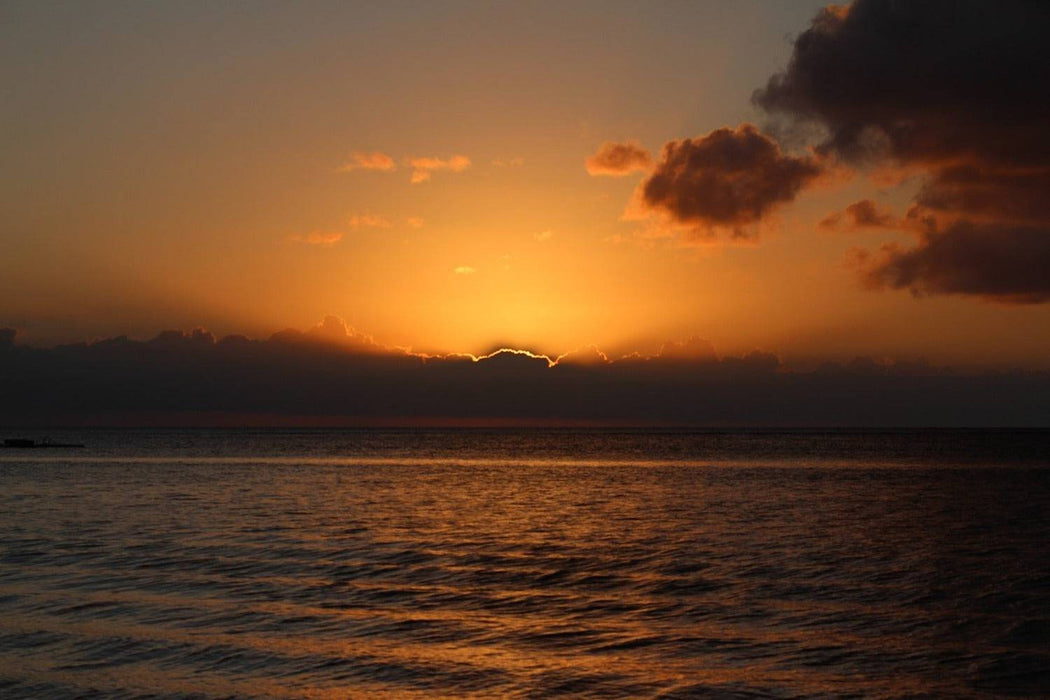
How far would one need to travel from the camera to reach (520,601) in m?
28.1

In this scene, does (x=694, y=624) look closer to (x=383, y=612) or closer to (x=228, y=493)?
(x=383, y=612)

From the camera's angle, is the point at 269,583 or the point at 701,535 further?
the point at 701,535

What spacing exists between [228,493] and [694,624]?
5930 centimetres

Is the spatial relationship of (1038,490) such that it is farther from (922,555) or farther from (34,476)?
(34,476)

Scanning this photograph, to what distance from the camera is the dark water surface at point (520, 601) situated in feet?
63.4

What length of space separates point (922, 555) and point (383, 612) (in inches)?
949

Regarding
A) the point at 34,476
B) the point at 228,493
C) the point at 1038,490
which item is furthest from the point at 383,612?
the point at 34,476

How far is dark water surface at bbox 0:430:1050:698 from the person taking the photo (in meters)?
19.3

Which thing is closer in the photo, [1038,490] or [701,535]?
[701,535]

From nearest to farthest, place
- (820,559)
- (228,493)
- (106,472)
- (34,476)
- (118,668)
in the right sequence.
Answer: (118,668) → (820,559) → (228,493) → (34,476) → (106,472)

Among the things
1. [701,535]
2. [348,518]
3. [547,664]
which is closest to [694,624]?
[547,664]

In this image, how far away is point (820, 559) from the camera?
121 feet

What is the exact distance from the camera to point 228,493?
76188 mm

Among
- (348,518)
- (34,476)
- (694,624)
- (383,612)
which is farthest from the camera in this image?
(34,476)
